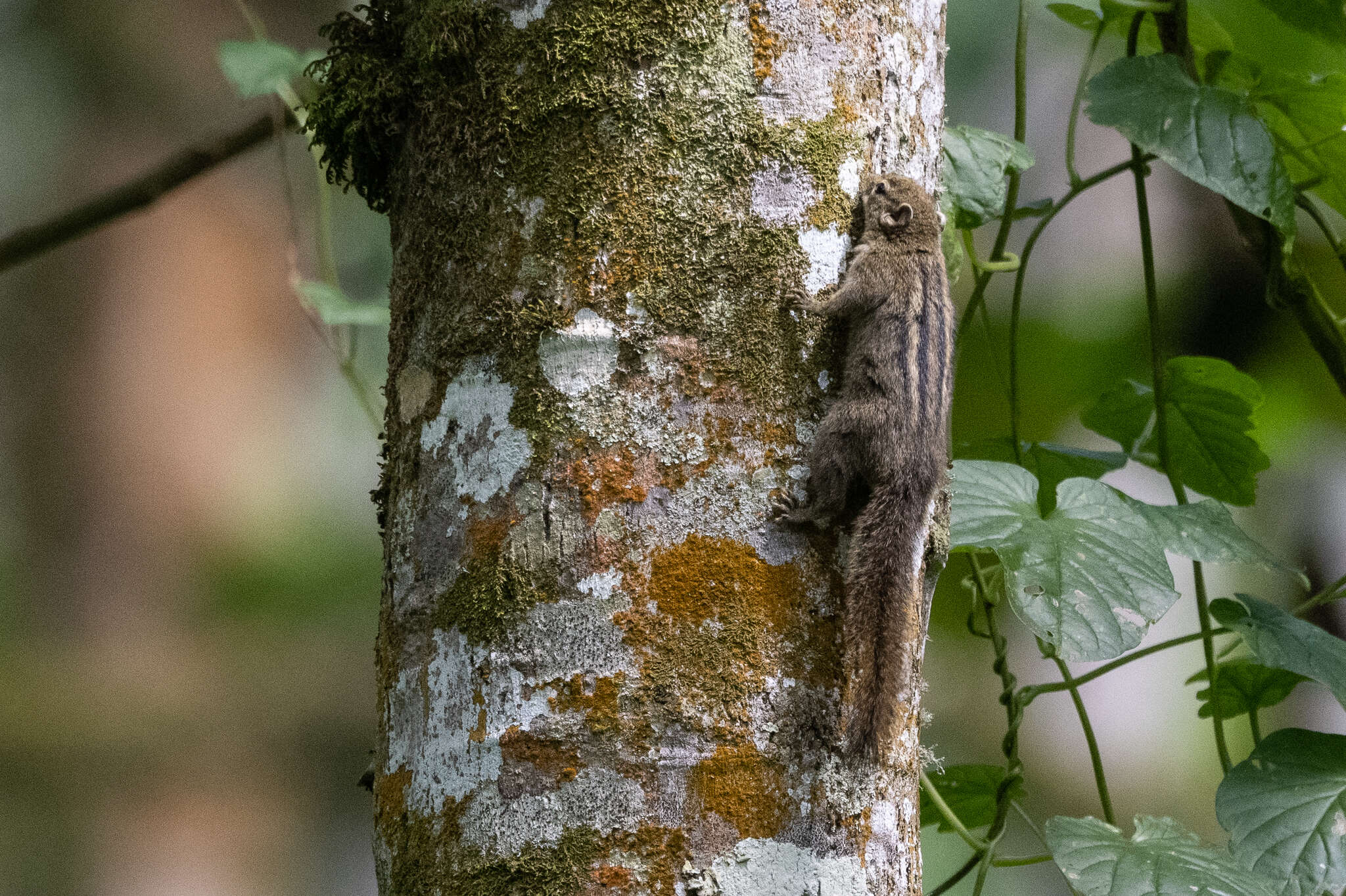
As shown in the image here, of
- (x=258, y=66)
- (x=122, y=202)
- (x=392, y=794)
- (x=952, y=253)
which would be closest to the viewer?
(x=392, y=794)

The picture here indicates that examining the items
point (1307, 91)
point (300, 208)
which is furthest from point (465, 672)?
point (300, 208)

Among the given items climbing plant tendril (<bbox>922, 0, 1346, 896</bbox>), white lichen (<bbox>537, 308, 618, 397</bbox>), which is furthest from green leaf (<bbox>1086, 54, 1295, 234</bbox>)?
white lichen (<bbox>537, 308, 618, 397</bbox>)

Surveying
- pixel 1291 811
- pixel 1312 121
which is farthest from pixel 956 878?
pixel 1312 121

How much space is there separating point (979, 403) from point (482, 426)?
12.7 feet

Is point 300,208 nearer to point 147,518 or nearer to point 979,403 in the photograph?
point 147,518

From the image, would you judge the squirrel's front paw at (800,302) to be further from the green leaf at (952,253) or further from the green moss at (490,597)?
the green leaf at (952,253)

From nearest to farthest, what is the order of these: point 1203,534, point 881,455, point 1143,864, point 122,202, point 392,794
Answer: point 392,794 → point 881,455 → point 1143,864 → point 1203,534 → point 122,202

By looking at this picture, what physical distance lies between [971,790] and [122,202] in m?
2.70

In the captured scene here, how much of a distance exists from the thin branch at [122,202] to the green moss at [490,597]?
1.66 meters

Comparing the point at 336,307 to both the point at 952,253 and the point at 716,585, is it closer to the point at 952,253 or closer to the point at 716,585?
the point at 952,253

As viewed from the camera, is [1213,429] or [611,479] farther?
[1213,429]

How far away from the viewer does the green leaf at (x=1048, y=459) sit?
3.16 m

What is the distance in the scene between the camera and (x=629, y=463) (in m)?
1.65

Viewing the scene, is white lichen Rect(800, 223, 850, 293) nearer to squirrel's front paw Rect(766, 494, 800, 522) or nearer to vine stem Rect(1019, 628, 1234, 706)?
squirrel's front paw Rect(766, 494, 800, 522)
